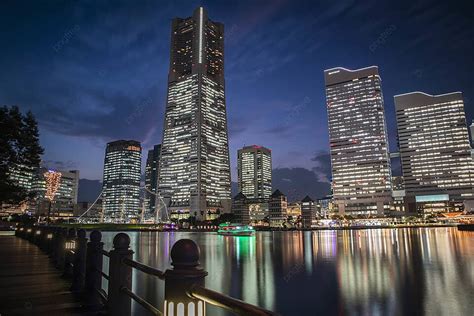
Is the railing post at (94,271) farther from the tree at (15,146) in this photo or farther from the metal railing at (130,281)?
the tree at (15,146)

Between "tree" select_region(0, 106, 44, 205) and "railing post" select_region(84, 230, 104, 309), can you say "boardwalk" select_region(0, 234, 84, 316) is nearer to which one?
"railing post" select_region(84, 230, 104, 309)

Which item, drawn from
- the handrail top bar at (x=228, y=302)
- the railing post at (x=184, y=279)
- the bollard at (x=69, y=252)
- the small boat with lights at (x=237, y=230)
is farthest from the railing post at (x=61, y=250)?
the small boat with lights at (x=237, y=230)

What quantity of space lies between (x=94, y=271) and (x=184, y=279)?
495cm

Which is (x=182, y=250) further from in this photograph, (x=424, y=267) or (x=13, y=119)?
(x=424, y=267)

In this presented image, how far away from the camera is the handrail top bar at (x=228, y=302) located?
2062mm

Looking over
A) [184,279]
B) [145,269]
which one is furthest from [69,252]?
[184,279]

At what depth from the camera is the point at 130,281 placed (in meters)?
5.20

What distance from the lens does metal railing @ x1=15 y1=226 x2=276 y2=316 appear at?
2.72m

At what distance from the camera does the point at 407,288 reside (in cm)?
2028

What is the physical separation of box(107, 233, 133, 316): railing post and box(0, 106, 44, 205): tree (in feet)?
83.5

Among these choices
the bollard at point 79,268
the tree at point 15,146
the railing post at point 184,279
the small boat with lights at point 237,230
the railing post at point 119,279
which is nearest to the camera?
the railing post at point 184,279

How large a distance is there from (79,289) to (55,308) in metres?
1.76

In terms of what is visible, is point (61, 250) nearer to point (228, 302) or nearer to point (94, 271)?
point (94, 271)

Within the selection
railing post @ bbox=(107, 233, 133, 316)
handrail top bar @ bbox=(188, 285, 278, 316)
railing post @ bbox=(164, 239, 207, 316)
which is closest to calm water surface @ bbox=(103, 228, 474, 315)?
railing post @ bbox=(107, 233, 133, 316)
